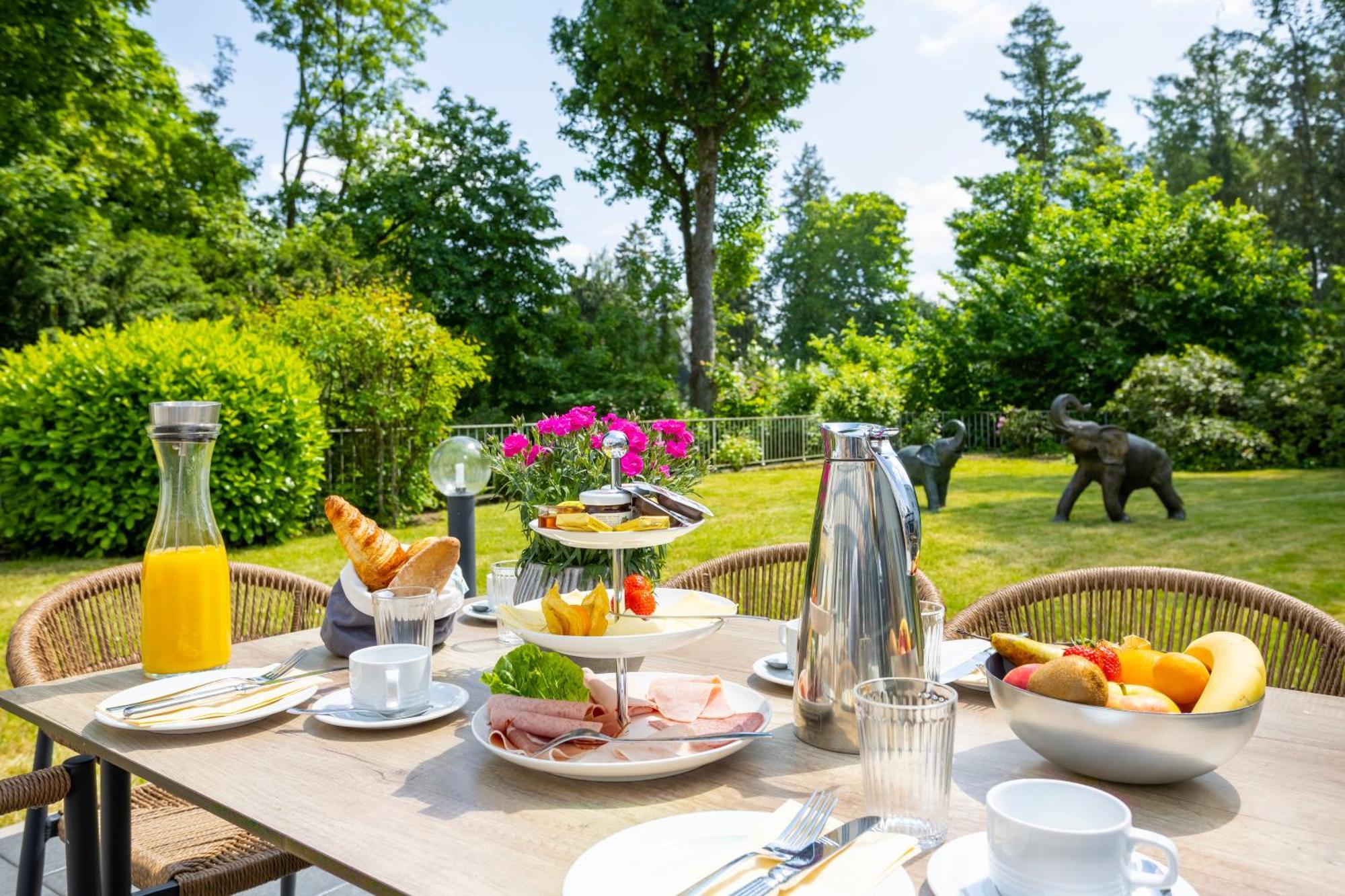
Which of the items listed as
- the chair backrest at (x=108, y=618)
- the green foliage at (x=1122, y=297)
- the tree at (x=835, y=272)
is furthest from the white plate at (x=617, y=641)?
the tree at (x=835, y=272)

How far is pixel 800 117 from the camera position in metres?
18.6

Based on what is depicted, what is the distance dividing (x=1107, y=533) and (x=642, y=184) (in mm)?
13803

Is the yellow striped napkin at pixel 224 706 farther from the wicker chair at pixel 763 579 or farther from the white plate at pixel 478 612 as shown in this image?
the wicker chair at pixel 763 579

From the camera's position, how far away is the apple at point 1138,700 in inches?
38.4

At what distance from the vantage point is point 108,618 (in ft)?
6.79

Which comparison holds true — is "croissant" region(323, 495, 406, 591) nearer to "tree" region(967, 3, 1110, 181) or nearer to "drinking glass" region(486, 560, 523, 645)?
"drinking glass" region(486, 560, 523, 645)

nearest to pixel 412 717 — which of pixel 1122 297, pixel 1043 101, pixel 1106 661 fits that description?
pixel 1106 661

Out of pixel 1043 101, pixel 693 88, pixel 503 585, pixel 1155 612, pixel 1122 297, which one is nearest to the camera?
pixel 503 585

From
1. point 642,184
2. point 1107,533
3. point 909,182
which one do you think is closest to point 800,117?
point 642,184

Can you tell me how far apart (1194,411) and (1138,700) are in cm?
1566

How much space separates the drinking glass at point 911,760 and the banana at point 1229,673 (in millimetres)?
297

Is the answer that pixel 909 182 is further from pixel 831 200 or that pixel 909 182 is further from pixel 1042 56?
pixel 1042 56

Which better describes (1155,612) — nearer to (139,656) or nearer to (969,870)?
(969,870)

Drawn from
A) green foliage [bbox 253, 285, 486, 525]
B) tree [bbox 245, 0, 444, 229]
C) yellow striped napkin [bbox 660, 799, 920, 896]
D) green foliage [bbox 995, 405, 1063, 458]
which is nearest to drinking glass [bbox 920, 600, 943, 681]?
yellow striped napkin [bbox 660, 799, 920, 896]
